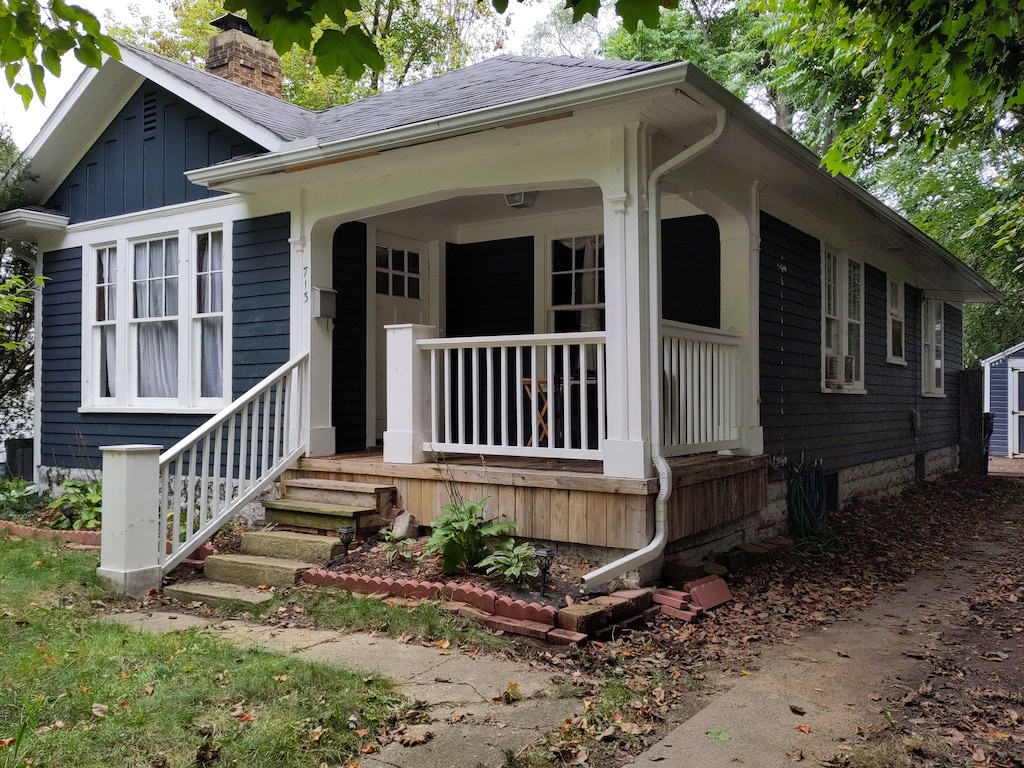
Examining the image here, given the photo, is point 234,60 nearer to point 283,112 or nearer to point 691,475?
point 283,112

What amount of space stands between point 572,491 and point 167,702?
2.73m

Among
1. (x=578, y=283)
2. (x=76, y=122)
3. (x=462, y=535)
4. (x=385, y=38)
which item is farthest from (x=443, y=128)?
(x=385, y=38)

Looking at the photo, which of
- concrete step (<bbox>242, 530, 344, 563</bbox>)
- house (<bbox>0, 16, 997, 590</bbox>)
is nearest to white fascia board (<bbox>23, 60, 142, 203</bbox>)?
house (<bbox>0, 16, 997, 590</bbox>)

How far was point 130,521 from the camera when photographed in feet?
18.2

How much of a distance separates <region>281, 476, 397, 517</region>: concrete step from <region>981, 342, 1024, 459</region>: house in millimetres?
18407

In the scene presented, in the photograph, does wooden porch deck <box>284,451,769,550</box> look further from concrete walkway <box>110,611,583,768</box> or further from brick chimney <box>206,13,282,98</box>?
brick chimney <box>206,13,282,98</box>

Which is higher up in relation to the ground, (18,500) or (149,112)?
(149,112)


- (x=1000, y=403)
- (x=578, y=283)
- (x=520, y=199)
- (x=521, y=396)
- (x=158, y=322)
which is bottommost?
(x=1000, y=403)

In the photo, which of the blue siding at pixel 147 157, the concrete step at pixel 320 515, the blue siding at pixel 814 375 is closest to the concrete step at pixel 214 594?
the concrete step at pixel 320 515

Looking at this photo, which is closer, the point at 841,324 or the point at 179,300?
the point at 179,300

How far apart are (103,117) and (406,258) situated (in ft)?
11.6

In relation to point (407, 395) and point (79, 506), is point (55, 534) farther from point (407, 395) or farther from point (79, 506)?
point (407, 395)

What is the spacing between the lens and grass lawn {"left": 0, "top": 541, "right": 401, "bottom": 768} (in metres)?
2.95

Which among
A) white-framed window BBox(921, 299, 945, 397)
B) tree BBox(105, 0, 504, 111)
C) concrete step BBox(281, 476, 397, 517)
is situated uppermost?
tree BBox(105, 0, 504, 111)
